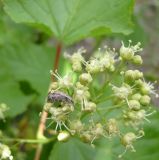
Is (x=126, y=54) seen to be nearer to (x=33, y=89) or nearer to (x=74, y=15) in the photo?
(x=74, y=15)

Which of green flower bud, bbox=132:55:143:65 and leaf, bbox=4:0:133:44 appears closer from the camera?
green flower bud, bbox=132:55:143:65

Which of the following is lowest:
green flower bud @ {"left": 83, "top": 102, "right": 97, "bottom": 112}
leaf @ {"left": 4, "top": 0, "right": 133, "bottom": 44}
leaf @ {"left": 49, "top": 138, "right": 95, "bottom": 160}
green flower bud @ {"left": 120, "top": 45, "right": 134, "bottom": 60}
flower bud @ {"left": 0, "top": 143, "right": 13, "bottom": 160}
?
flower bud @ {"left": 0, "top": 143, "right": 13, "bottom": 160}

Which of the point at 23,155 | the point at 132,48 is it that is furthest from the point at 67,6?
the point at 23,155

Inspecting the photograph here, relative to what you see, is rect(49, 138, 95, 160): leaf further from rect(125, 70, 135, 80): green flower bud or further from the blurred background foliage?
rect(125, 70, 135, 80): green flower bud

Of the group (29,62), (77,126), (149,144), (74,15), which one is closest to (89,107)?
(77,126)

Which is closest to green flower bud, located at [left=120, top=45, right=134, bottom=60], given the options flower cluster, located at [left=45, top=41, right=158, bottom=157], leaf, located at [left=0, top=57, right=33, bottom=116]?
flower cluster, located at [left=45, top=41, right=158, bottom=157]

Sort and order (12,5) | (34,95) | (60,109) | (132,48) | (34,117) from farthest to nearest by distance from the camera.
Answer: (34,117), (34,95), (12,5), (132,48), (60,109)

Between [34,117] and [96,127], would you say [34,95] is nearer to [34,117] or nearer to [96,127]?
[34,117]
